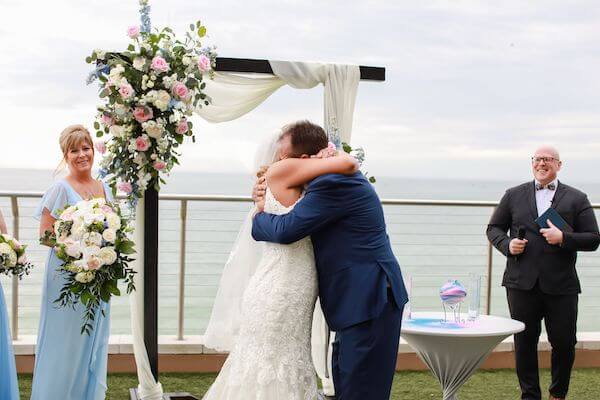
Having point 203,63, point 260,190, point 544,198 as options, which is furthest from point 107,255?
point 544,198

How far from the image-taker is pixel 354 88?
5680 millimetres

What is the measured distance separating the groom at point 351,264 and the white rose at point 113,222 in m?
1.00

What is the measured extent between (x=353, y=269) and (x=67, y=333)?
2.04 metres

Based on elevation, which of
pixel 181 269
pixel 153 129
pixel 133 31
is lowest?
pixel 181 269

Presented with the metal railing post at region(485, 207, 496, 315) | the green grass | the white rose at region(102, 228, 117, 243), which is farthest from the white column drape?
the metal railing post at region(485, 207, 496, 315)

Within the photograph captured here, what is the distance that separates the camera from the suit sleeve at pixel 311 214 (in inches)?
141

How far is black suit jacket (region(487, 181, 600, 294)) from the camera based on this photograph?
5328mm

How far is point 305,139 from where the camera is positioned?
12.3 ft

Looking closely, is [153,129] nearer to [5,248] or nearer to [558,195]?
[5,248]

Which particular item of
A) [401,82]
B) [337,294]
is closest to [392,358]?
[337,294]

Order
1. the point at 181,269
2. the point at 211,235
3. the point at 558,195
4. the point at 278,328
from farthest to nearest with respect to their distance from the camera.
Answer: the point at 211,235 < the point at 181,269 < the point at 558,195 < the point at 278,328

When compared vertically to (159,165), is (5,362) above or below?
below

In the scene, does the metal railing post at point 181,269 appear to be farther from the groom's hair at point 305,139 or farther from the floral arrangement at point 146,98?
the groom's hair at point 305,139

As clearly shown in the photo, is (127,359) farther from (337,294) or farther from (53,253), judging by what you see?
(337,294)
